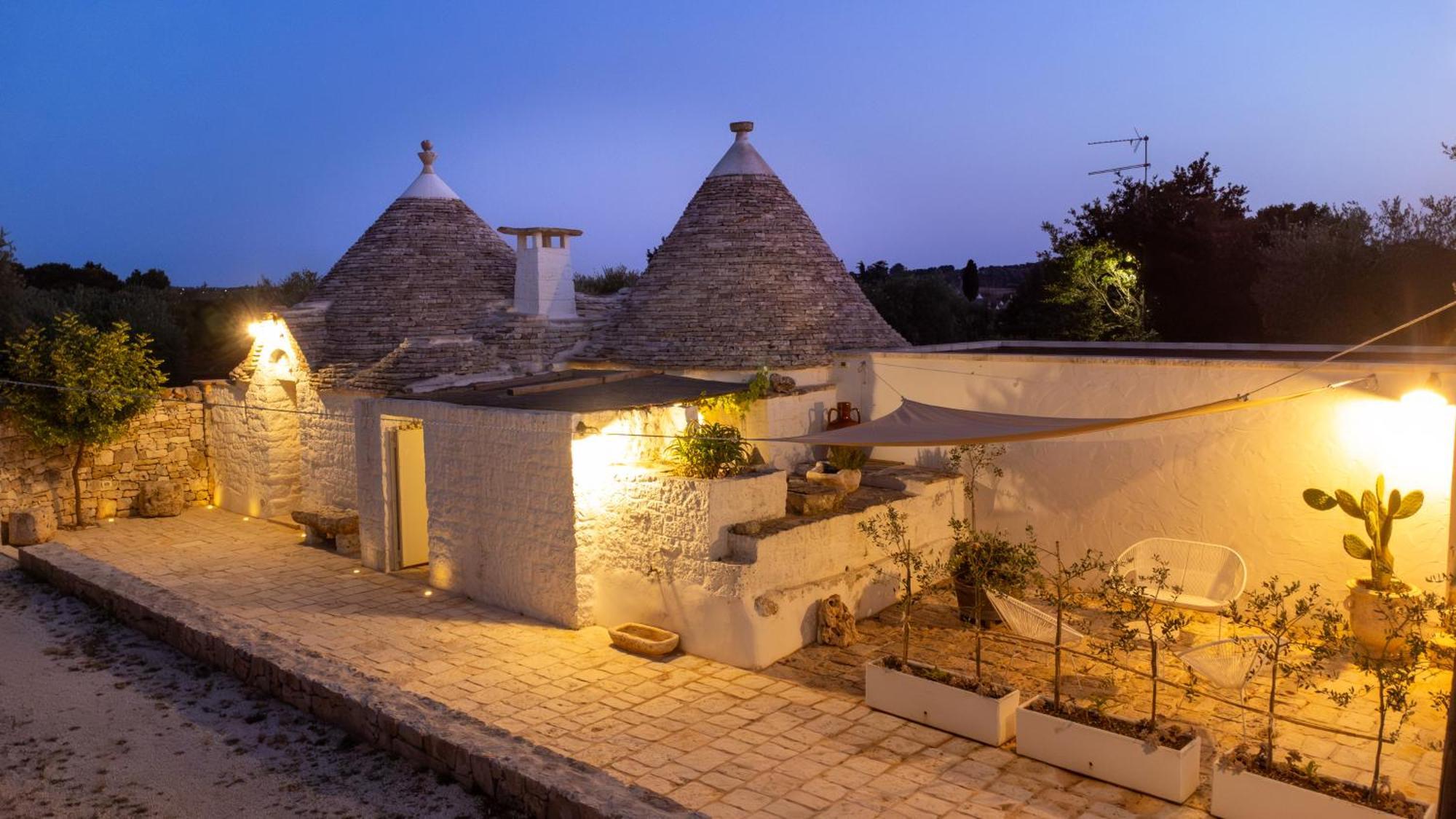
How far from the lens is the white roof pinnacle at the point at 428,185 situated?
1623 centimetres

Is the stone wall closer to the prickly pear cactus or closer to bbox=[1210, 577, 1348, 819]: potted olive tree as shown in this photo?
bbox=[1210, 577, 1348, 819]: potted olive tree

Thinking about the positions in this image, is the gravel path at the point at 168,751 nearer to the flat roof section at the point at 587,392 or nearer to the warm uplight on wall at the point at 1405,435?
the flat roof section at the point at 587,392

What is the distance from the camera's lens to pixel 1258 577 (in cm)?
917

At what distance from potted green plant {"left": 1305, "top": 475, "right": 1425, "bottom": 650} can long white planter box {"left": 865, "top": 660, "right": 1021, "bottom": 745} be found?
124 inches

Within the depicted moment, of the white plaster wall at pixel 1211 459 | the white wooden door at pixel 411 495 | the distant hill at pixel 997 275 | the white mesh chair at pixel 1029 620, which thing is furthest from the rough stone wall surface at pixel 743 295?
the distant hill at pixel 997 275

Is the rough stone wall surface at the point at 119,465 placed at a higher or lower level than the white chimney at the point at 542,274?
lower

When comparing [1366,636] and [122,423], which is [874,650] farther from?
[122,423]

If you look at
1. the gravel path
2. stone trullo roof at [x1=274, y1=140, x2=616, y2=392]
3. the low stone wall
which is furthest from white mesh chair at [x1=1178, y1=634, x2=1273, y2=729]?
stone trullo roof at [x1=274, y1=140, x2=616, y2=392]

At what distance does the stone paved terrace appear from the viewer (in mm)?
6105

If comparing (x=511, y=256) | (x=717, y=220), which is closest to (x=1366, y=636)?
(x=717, y=220)

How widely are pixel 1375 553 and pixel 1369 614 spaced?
1.68ft

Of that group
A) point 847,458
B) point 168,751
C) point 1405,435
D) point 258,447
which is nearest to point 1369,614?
point 1405,435

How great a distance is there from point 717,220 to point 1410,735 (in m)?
10.0

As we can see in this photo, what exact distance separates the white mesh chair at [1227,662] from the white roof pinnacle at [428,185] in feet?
43.6
